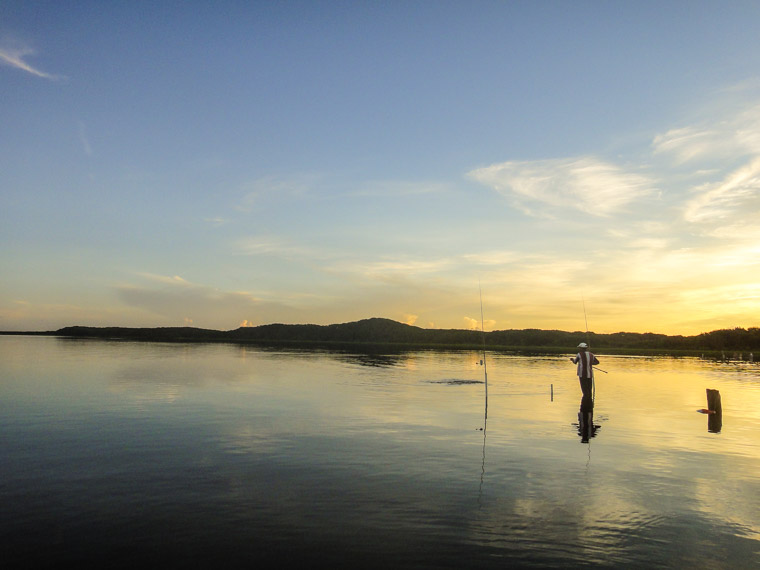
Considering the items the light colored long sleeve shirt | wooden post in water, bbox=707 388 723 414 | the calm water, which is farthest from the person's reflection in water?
wooden post in water, bbox=707 388 723 414

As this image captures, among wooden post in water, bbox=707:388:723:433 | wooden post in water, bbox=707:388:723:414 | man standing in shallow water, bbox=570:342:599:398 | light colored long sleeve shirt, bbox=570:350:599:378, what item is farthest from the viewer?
wooden post in water, bbox=707:388:723:414

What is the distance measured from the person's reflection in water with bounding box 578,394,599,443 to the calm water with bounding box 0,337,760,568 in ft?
0.88

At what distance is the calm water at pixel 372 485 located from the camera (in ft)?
30.3

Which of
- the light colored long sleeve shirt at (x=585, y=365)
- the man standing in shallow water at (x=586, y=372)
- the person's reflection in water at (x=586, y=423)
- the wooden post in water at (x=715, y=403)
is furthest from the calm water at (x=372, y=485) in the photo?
the light colored long sleeve shirt at (x=585, y=365)

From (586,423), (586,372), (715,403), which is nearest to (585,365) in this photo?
(586,372)

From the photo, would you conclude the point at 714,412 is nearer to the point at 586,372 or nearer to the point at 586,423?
the point at 586,372

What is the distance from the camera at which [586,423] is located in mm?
22594

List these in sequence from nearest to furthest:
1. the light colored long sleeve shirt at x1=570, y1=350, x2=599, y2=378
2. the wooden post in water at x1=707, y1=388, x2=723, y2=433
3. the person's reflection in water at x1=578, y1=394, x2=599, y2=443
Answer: the person's reflection in water at x1=578, y1=394, x2=599, y2=443, the wooden post in water at x1=707, y1=388, x2=723, y2=433, the light colored long sleeve shirt at x1=570, y1=350, x2=599, y2=378

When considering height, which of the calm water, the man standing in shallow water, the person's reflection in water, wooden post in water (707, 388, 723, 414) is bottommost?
the calm water

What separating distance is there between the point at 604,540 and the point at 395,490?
4.68 metres

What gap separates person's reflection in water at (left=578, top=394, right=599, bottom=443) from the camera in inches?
807

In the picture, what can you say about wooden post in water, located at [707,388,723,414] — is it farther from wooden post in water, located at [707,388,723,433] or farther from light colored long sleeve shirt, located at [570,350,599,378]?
light colored long sleeve shirt, located at [570,350,599,378]

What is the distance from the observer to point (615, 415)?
26172 millimetres

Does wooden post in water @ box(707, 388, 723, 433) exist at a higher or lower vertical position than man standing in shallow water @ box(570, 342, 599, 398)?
lower
